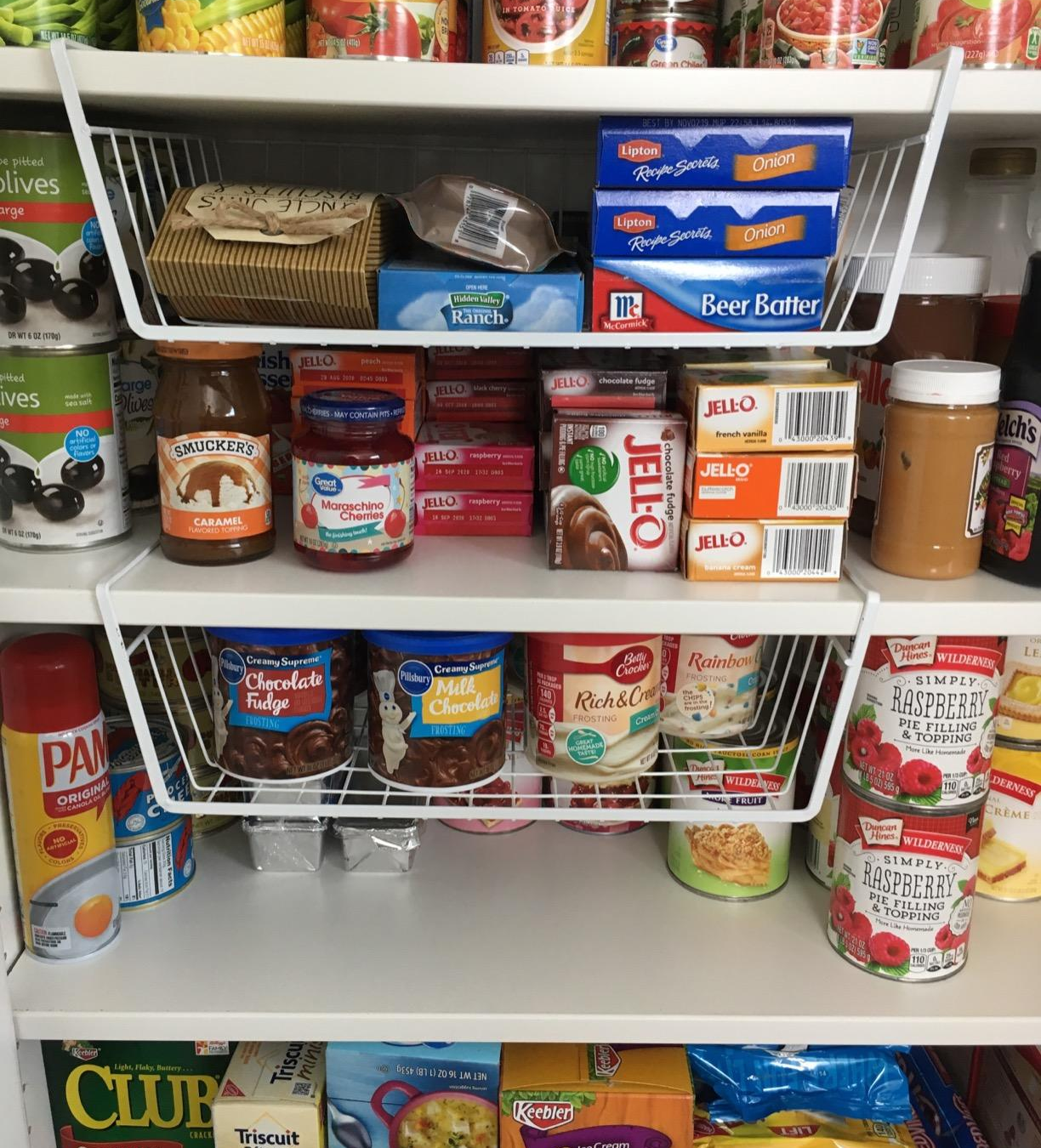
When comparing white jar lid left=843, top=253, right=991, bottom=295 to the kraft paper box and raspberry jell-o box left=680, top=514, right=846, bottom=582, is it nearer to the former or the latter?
raspberry jell-o box left=680, top=514, right=846, bottom=582

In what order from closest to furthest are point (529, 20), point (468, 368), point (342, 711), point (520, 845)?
point (529, 20) < point (342, 711) < point (468, 368) < point (520, 845)

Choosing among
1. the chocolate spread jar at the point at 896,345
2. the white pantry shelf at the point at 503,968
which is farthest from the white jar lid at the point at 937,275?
the white pantry shelf at the point at 503,968

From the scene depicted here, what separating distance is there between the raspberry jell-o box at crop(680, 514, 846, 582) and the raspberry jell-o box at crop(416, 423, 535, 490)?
0.19m

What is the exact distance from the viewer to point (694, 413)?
3.24ft

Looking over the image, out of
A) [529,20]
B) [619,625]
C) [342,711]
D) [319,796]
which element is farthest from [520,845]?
[529,20]

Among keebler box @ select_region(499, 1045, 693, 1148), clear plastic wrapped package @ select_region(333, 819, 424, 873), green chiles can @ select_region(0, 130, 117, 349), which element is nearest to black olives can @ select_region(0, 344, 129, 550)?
green chiles can @ select_region(0, 130, 117, 349)

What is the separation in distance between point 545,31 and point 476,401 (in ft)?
1.37

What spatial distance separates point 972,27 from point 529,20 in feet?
1.20

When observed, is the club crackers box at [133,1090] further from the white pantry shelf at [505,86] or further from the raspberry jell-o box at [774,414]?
the white pantry shelf at [505,86]

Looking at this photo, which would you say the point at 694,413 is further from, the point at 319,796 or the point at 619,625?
the point at 319,796

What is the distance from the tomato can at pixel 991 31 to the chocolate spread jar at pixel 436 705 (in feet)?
2.13

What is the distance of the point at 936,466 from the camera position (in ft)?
3.23

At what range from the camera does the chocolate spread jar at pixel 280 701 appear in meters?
1.04

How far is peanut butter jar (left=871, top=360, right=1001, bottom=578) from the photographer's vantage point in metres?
0.97
